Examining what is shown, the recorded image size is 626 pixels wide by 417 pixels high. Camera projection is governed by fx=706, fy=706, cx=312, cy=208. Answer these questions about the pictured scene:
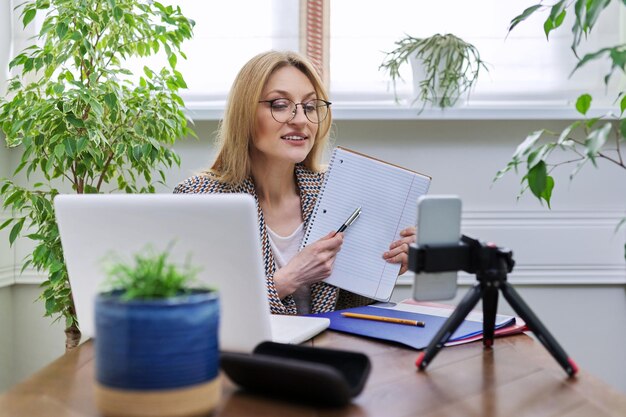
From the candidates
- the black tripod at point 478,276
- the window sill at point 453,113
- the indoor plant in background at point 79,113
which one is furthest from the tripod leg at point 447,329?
the window sill at point 453,113

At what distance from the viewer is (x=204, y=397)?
73 centimetres

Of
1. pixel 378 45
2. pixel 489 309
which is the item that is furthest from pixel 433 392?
pixel 378 45

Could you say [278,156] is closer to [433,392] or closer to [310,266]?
[310,266]

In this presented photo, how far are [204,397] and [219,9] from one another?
1926 mm

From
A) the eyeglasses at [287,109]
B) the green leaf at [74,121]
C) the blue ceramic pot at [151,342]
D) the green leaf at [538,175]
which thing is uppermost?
the eyeglasses at [287,109]

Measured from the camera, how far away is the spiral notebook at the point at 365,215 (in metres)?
1.54

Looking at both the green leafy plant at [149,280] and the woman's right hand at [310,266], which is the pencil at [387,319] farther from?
the green leafy plant at [149,280]

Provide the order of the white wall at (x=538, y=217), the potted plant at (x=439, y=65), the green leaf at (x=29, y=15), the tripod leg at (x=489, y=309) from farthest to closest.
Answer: the white wall at (x=538, y=217) → the potted plant at (x=439, y=65) → the green leaf at (x=29, y=15) → the tripod leg at (x=489, y=309)

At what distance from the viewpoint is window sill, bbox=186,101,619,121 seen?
2.33 meters

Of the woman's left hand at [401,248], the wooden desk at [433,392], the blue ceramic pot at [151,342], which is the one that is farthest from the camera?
the woman's left hand at [401,248]

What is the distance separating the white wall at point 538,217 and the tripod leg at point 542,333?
1.37m

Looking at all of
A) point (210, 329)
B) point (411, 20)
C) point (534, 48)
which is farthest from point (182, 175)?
point (210, 329)

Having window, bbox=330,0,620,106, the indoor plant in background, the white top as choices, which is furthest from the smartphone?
window, bbox=330,0,620,106

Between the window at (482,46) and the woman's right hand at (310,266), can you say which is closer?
the woman's right hand at (310,266)
